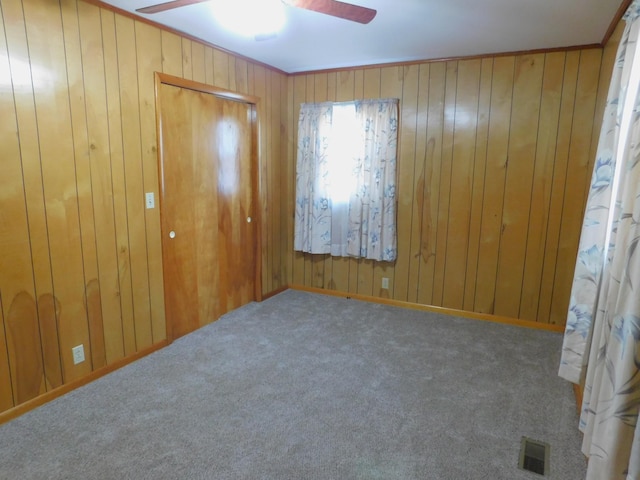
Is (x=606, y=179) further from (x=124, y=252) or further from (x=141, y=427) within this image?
(x=124, y=252)

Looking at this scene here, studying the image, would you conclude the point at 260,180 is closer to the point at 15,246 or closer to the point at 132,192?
the point at 132,192

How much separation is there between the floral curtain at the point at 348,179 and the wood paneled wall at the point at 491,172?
5.6 inches

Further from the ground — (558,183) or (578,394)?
(558,183)

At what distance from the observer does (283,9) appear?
2.45 meters

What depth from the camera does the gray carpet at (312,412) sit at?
193 cm

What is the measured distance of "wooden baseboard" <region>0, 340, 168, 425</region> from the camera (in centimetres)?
224

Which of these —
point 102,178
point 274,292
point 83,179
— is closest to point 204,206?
point 102,178

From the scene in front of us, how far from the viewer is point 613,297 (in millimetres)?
1483

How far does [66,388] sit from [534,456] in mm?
2643

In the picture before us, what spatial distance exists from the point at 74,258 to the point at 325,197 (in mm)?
2361

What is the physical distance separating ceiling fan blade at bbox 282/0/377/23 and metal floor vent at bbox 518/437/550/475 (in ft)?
7.32

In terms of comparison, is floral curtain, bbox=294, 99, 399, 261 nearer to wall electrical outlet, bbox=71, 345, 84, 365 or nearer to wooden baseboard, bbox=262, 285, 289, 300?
wooden baseboard, bbox=262, 285, 289, 300

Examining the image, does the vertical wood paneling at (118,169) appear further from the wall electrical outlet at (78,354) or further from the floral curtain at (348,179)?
the floral curtain at (348,179)

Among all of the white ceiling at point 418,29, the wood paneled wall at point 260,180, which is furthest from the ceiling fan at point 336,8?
the wood paneled wall at point 260,180
